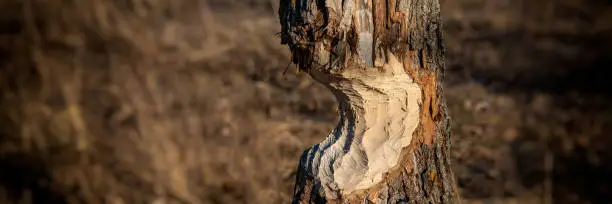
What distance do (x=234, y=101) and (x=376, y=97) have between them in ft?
7.01

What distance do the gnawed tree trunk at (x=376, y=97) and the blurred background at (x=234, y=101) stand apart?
1870mm

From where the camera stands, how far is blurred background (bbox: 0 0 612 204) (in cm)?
390

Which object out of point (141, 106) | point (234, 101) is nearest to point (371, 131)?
point (234, 101)

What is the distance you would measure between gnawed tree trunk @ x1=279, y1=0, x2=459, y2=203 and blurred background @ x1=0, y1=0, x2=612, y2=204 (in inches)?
73.6

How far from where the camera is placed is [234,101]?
405 cm

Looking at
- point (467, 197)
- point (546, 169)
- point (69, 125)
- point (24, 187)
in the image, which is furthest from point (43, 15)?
point (546, 169)

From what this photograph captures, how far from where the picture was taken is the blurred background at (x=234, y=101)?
3900 mm

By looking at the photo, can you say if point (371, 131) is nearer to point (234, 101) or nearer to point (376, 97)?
point (376, 97)

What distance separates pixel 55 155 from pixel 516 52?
2.89 meters

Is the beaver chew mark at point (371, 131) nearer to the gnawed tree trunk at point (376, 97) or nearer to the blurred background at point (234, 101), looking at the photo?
the gnawed tree trunk at point (376, 97)

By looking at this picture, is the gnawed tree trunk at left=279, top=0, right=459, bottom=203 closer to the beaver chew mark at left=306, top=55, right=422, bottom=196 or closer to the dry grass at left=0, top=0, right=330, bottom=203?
the beaver chew mark at left=306, top=55, right=422, bottom=196

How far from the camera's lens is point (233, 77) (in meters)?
4.03

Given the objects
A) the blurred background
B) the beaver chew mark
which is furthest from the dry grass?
the beaver chew mark

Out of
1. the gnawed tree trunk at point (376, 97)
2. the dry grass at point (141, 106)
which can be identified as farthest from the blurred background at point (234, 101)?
the gnawed tree trunk at point (376, 97)
